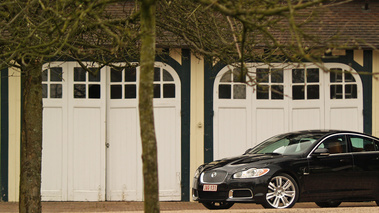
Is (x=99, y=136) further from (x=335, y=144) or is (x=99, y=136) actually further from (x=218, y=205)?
(x=335, y=144)

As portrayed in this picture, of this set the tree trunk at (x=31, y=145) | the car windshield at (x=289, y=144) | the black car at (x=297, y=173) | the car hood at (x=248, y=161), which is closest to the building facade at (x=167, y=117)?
the car windshield at (x=289, y=144)

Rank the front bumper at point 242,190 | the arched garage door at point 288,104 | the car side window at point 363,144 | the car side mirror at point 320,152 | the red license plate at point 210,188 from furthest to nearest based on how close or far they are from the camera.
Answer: the arched garage door at point 288,104
the car side window at point 363,144
the car side mirror at point 320,152
the red license plate at point 210,188
the front bumper at point 242,190

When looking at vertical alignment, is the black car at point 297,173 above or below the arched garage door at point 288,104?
below

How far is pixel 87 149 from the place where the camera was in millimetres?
18297

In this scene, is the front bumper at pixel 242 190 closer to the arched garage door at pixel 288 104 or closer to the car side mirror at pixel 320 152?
the car side mirror at pixel 320 152

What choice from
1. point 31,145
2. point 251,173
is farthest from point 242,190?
point 31,145

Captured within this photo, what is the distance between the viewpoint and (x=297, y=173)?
530 inches

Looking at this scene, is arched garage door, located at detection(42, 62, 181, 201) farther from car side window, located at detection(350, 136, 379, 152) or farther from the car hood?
car side window, located at detection(350, 136, 379, 152)

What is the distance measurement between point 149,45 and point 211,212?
3.86m

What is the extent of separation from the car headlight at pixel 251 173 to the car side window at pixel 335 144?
134 centimetres

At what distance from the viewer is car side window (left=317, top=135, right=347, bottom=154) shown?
46.3 feet

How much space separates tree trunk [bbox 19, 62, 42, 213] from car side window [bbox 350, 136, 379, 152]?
527cm

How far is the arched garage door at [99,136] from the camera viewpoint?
59.8ft

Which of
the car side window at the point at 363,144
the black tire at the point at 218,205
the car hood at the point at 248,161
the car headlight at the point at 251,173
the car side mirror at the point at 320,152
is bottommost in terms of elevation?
the black tire at the point at 218,205
